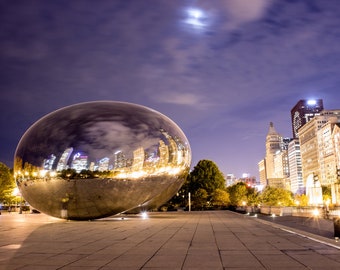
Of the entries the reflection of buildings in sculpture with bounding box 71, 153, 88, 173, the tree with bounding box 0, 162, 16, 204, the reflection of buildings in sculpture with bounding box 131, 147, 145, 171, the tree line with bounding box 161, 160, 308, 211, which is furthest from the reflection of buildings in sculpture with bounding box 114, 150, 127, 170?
the tree with bounding box 0, 162, 16, 204

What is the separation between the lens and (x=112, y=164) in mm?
18641

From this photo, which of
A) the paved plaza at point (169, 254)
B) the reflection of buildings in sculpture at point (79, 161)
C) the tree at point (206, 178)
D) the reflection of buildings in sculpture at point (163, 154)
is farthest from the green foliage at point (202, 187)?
the paved plaza at point (169, 254)

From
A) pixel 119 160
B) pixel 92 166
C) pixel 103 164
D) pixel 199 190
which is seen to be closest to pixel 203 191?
pixel 199 190

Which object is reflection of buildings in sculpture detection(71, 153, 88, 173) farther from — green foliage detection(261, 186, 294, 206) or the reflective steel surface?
green foliage detection(261, 186, 294, 206)

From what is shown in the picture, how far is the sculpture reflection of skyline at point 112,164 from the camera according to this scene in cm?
1848

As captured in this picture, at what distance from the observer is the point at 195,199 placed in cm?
6575

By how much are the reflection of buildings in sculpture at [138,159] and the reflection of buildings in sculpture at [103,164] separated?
4.36 ft

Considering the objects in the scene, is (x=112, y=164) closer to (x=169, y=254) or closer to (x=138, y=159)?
(x=138, y=159)

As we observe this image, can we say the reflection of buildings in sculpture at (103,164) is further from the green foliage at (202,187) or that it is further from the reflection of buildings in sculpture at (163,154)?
the green foliage at (202,187)

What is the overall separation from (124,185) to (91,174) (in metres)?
1.82

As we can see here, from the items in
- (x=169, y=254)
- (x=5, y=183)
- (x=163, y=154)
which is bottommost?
(x=169, y=254)

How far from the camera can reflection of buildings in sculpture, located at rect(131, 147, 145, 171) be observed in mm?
19125

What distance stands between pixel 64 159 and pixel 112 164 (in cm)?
236

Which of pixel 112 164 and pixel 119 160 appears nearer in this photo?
pixel 112 164
